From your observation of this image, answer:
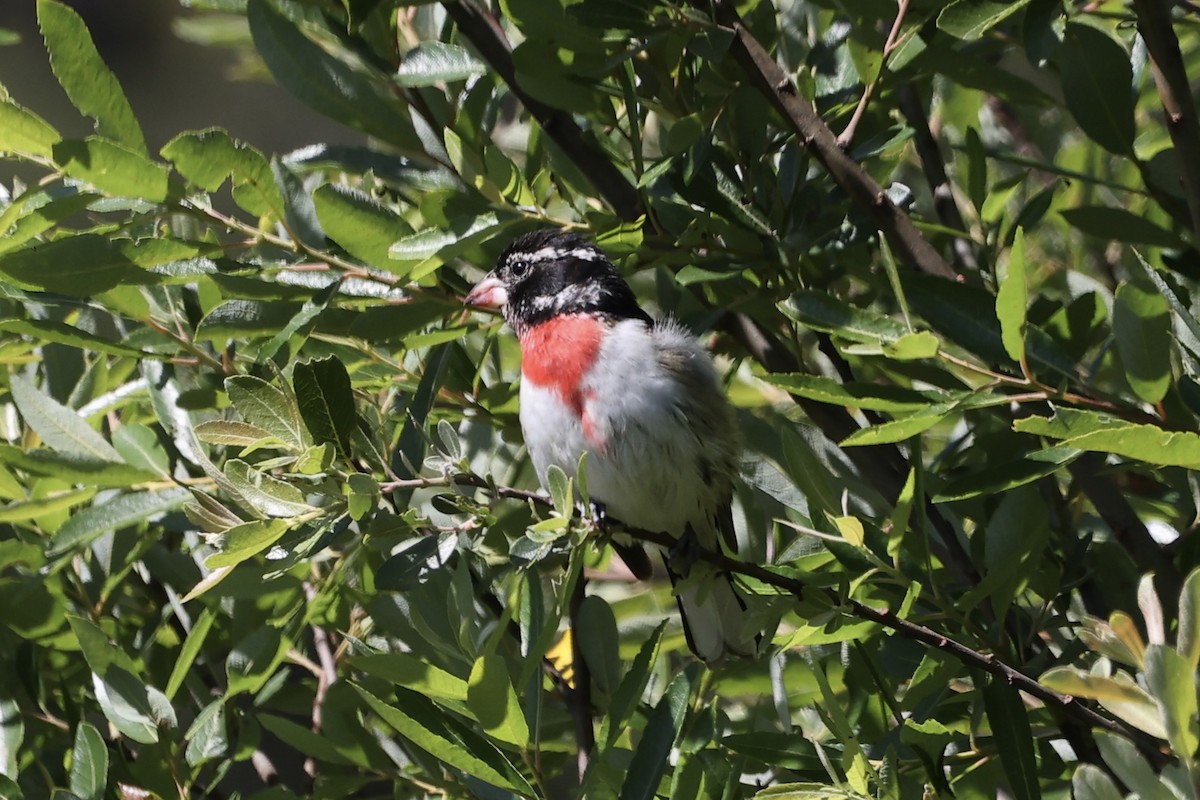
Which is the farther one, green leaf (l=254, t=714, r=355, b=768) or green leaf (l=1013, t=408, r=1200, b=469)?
green leaf (l=254, t=714, r=355, b=768)

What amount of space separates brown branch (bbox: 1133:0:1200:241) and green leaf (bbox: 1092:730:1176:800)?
39.6 inches

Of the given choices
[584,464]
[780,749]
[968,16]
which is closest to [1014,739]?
[780,749]

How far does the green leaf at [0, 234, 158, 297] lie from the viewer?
2.38 metres

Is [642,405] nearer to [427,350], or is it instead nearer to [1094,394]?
[427,350]

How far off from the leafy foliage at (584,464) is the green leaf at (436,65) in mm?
13

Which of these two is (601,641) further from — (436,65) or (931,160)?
(931,160)

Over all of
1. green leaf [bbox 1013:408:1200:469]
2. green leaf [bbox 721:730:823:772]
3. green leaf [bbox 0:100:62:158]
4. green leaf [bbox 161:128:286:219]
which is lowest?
green leaf [bbox 721:730:823:772]

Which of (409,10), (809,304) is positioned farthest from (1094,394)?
(409,10)

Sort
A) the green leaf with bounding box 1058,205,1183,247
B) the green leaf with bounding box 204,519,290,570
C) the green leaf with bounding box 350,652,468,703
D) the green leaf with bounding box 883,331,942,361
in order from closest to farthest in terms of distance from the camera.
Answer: the green leaf with bounding box 883,331,942,361 < the green leaf with bounding box 204,519,290,570 < the green leaf with bounding box 350,652,468,703 < the green leaf with bounding box 1058,205,1183,247

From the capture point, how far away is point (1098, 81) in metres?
2.59

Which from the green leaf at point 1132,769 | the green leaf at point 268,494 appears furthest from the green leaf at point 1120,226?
the green leaf at point 268,494

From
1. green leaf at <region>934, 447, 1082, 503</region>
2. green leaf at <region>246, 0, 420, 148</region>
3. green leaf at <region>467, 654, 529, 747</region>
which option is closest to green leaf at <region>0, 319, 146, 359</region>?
green leaf at <region>246, 0, 420, 148</region>

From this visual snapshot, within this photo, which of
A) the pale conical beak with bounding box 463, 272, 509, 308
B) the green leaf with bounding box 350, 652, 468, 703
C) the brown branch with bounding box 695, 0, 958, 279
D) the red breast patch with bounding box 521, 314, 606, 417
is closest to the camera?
the green leaf with bounding box 350, 652, 468, 703

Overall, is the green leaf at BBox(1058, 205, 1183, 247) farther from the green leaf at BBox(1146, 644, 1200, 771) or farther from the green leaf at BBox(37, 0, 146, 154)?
the green leaf at BBox(37, 0, 146, 154)
